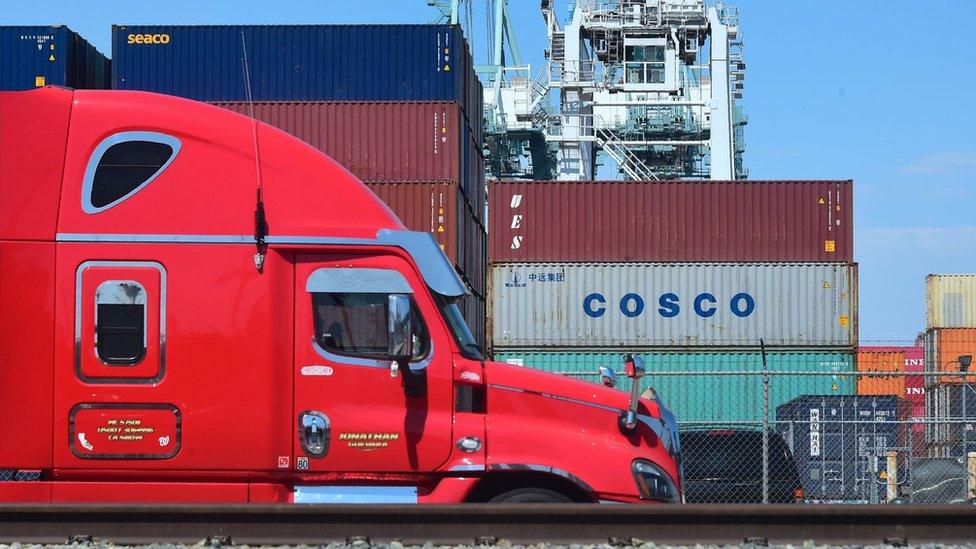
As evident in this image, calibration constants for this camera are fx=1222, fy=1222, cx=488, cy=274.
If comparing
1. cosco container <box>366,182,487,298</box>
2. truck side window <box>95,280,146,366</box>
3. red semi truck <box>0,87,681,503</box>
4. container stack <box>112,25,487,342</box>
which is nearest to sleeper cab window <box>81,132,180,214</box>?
red semi truck <box>0,87,681,503</box>

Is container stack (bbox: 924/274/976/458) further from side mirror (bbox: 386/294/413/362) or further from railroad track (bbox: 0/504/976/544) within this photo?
side mirror (bbox: 386/294/413/362)

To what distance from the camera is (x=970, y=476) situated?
15.9 metres

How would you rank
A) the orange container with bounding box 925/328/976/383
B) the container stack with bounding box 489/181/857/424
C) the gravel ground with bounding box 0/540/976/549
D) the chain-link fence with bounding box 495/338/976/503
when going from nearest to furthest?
the gravel ground with bounding box 0/540/976/549
the chain-link fence with bounding box 495/338/976/503
the container stack with bounding box 489/181/857/424
the orange container with bounding box 925/328/976/383

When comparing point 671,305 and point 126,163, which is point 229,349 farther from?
point 671,305

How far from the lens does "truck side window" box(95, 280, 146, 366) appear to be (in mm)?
8016

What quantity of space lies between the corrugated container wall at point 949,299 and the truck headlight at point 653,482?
85.5ft

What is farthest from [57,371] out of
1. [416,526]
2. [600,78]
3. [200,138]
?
[600,78]

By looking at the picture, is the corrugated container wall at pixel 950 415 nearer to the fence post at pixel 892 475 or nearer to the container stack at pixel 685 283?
the fence post at pixel 892 475

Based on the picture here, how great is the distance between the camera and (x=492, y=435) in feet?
26.6

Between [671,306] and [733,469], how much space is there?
24.2 feet

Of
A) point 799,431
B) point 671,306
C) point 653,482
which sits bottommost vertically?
point 799,431

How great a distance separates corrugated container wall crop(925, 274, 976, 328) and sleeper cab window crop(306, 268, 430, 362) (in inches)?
1061

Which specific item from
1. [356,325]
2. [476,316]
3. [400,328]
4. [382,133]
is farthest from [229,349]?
[476,316]

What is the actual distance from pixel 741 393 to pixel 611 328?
2.62m
